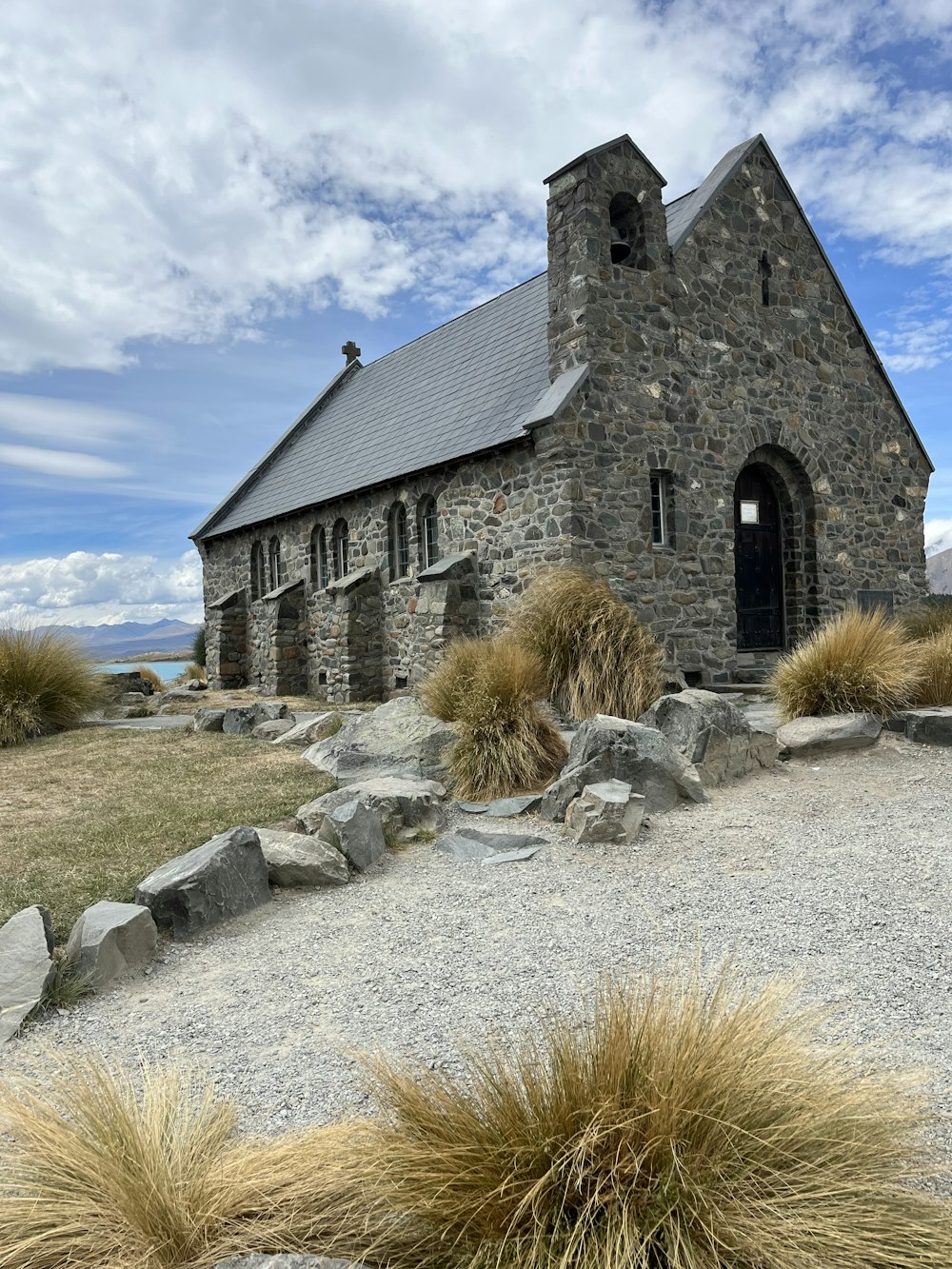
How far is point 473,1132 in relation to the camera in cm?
235

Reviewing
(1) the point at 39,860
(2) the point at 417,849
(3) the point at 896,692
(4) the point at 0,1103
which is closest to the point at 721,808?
(2) the point at 417,849

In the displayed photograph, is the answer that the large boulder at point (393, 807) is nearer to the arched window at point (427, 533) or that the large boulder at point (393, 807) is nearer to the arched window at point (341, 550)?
the arched window at point (427, 533)

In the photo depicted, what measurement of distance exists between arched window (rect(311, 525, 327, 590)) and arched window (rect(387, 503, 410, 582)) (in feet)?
9.88

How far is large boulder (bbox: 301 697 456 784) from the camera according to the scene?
8336 millimetres

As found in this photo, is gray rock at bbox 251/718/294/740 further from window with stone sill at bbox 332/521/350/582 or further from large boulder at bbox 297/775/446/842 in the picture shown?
window with stone sill at bbox 332/521/350/582

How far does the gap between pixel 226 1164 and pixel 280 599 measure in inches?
677

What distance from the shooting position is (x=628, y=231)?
43.3 feet

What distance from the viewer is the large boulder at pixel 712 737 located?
26.4 feet

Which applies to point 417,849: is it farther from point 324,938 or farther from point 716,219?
Result: point 716,219

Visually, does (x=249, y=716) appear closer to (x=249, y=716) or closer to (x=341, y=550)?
(x=249, y=716)

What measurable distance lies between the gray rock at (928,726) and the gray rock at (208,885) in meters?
6.63

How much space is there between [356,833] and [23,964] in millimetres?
2355

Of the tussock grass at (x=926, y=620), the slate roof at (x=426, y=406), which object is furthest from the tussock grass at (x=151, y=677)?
the tussock grass at (x=926, y=620)

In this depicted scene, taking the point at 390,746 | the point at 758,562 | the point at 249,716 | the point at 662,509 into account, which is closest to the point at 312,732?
the point at 249,716
